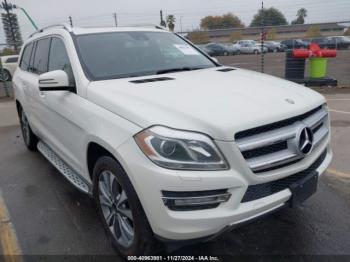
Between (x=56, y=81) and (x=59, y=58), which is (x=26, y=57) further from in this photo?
(x=56, y=81)

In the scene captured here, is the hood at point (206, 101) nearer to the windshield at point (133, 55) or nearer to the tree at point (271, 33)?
the windshield at point (133, 55)

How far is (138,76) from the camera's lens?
349 centimetres

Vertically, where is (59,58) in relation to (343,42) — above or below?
above

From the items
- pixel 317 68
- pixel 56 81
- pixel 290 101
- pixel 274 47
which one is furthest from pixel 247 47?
pixel 290 101

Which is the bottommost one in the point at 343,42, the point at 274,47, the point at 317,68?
the point at 274,47

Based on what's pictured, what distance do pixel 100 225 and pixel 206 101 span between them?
1.65 meters

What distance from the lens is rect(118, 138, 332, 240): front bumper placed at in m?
2.27

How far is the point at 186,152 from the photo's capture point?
2314 mm

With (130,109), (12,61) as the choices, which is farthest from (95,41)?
(12,61)

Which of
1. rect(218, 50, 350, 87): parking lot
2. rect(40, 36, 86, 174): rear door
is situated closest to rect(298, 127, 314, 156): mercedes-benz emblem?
rect(40, 36, 86, 174): rear door

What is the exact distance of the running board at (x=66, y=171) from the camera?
3.46 m

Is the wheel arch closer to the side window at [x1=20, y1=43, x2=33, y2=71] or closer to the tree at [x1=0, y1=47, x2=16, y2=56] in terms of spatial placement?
the side window at [x1=20, y1=43, x2=33, y2=71]

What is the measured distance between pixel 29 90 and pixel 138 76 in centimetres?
205

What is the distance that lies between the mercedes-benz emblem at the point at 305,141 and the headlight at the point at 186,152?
625 millimetres
